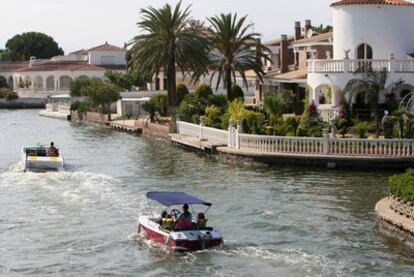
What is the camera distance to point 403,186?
28.3 metres

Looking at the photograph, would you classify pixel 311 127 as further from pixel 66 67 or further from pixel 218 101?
pixel 66 67

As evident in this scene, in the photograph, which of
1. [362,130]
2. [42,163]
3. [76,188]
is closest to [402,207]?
[76,188]

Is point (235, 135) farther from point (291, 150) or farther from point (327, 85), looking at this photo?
point (327, 85)

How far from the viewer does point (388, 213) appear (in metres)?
28.9

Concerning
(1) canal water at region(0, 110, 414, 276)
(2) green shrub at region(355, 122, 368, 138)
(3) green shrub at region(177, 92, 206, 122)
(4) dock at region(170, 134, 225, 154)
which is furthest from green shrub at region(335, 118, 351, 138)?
(3) green shrub at region(177, 92, 206, 122)

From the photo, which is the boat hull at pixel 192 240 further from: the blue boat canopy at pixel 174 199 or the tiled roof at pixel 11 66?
the tiled roof at pixel 11 66

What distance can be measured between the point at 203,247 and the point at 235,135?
75.6ft

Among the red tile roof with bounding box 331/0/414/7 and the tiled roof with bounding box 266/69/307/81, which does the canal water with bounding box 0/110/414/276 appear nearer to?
the red tile roof with bounding box 331/0/414/7

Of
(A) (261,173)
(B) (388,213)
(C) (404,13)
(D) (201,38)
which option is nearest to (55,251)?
(B) (388,213)

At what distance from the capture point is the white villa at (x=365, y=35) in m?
55.8

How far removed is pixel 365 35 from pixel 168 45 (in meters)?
16.9

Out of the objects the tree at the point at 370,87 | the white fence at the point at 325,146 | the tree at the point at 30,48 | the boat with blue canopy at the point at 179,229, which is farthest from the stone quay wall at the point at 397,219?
the tree at the point at 30,48

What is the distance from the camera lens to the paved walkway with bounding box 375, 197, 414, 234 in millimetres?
27203

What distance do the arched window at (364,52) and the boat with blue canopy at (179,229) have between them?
29.7 metres
